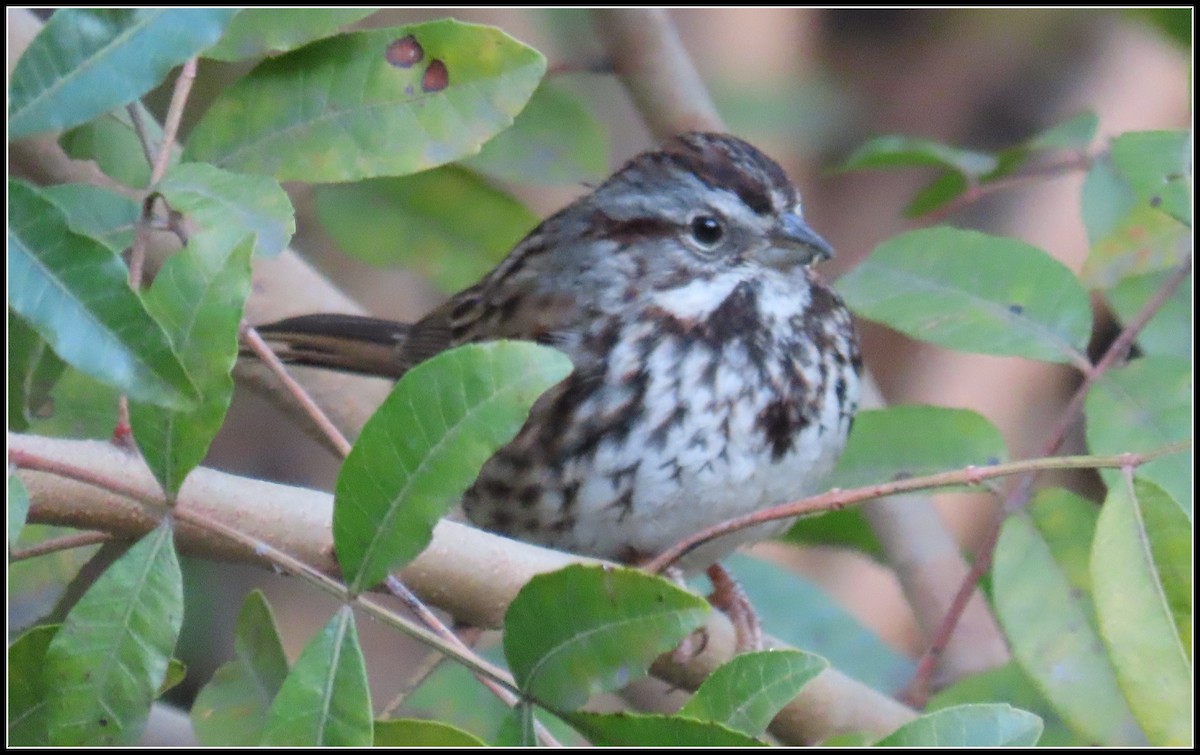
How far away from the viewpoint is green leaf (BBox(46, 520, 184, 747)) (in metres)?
1.17

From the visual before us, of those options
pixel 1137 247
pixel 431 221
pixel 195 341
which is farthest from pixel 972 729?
pixel 431 221

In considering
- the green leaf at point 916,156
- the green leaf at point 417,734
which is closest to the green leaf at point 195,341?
the green leaf at point 417,734

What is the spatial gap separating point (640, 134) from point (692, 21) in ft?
2.46

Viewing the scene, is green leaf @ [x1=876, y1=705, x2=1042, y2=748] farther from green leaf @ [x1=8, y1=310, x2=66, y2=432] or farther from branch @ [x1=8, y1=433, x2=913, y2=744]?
green leaf @ [x1=8, y1=310, x2=66, y2=432]

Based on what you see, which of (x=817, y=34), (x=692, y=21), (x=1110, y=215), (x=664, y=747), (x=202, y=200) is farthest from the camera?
(x=817, y=34)

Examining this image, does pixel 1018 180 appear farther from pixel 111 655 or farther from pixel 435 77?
pixel 111 655

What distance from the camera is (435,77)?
58.1 inches

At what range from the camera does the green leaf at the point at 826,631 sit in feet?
8.89

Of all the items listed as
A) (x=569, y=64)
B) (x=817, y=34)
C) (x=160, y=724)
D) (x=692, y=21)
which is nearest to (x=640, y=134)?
(x=692, y=21)

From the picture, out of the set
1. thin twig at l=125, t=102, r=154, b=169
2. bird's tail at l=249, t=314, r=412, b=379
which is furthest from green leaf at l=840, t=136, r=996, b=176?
thin twig at l=125, t=102, r=154, b=169

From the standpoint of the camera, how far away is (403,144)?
146cm

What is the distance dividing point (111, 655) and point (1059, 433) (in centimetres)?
124

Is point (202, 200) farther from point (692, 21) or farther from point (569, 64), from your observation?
point (692, 21)

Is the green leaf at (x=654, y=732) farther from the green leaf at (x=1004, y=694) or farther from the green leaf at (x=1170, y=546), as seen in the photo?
the green leaf at (x=1004, y=694)
